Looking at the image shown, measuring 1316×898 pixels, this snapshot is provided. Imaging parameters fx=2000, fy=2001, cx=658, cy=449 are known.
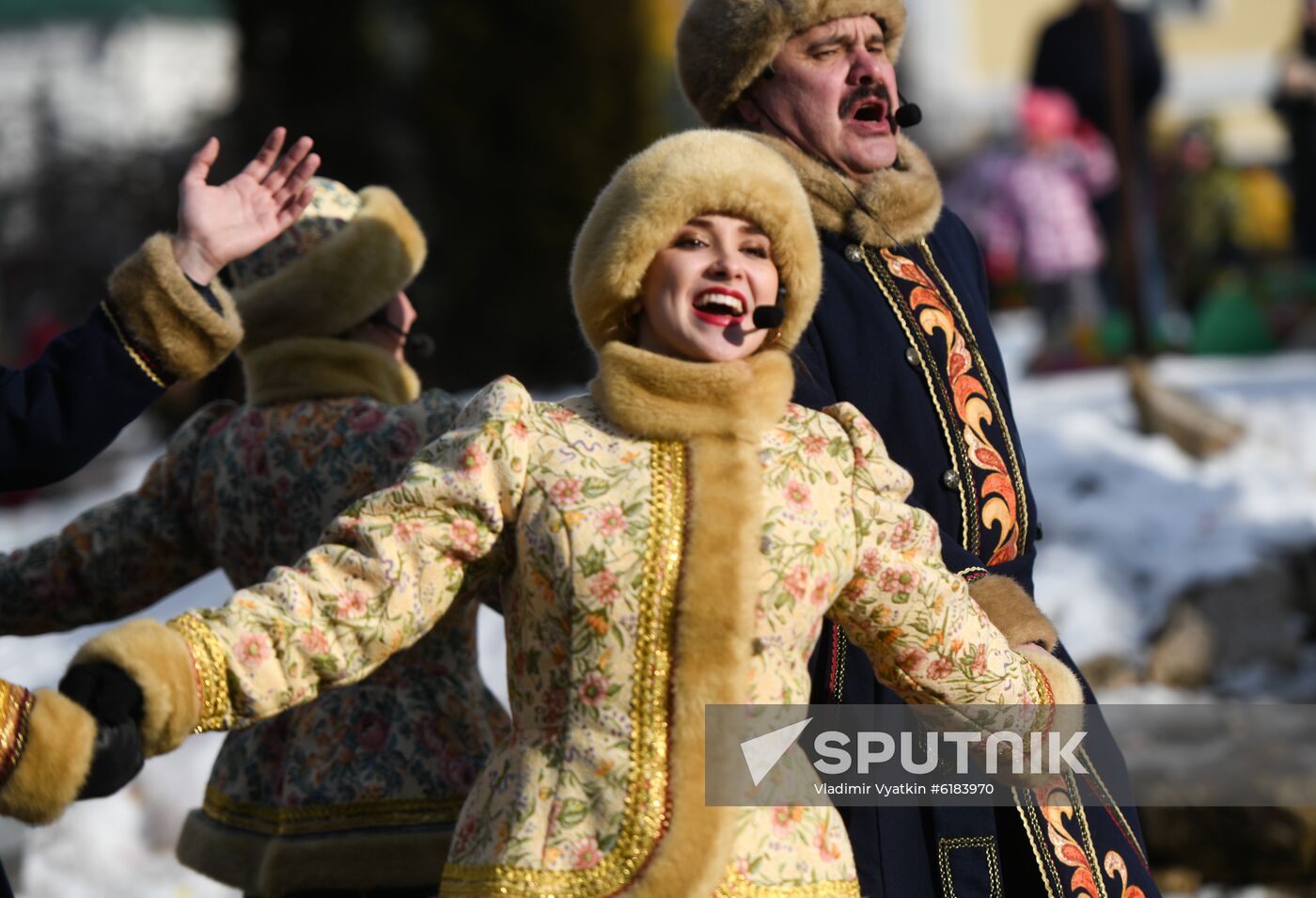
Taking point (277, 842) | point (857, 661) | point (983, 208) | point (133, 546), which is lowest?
point (277, 842)

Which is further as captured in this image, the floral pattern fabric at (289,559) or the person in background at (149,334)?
the floral pattern fabric at (289,559)

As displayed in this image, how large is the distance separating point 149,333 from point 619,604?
0.80m

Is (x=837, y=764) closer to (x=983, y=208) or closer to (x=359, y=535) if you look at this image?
(x=359, y=535)

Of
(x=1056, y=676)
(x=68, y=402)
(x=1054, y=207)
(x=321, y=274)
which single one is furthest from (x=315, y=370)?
(x=1054, y=207)

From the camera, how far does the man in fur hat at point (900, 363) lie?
312cm

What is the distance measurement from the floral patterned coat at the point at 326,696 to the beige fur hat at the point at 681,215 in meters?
0.70

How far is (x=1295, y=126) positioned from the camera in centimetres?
1127

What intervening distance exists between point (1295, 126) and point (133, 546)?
30.1 feet

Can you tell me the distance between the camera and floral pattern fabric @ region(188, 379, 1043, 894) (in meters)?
2.60

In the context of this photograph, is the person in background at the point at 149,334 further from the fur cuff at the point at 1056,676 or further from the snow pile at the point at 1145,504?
the snow pile at the point at 1145,504

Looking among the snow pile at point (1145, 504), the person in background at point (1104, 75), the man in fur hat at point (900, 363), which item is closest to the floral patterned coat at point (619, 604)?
the man in fur hat at point (900, 363)

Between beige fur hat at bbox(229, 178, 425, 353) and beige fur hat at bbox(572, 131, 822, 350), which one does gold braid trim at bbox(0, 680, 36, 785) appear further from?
beige fur hat at bbox(229, 178, 425, 353)

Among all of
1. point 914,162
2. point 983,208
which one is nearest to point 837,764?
point 914,162

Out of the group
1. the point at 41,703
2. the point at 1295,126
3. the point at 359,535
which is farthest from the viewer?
the point at 1295,126
